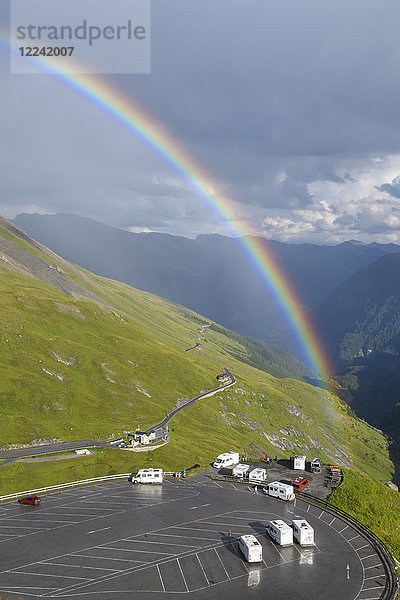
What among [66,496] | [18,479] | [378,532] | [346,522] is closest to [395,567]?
[346,522]

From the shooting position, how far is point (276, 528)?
45.9 metres

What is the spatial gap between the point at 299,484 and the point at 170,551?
26098 millimetres

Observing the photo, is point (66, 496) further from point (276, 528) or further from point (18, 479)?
point (276, 528)

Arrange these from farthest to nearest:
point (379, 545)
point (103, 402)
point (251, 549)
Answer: point (103, 402) → point (379, 545) → point (251, 549)

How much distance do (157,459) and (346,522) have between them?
39204mm

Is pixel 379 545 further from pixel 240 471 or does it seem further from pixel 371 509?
pixel 240 471

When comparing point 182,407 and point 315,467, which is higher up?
point 315,467

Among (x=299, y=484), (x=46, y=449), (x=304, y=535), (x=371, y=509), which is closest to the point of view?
(x=304, y=535)

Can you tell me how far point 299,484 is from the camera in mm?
62531

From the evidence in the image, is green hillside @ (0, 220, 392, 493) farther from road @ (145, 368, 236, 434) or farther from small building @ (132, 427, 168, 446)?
small building @ (132, 427, 168, 446)

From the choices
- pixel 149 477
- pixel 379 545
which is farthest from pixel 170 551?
pixel 379 545

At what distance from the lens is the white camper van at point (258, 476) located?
217 ft

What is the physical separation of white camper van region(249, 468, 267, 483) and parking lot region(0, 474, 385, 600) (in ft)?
19.4

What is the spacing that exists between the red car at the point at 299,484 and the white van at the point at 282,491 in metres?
3.90
